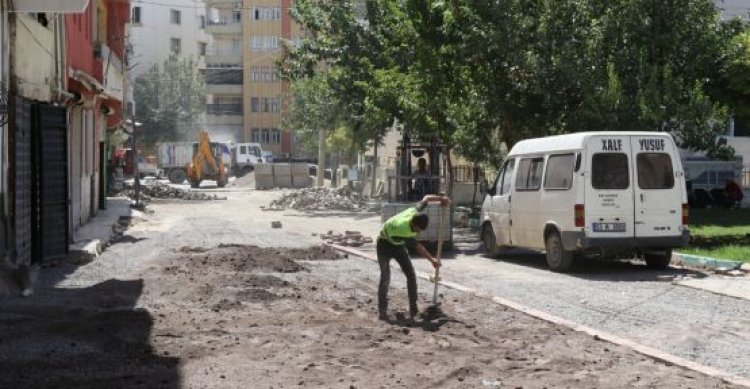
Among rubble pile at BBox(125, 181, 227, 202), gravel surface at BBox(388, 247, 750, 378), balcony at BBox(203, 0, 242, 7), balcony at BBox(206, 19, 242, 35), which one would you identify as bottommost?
gravel surface at BBox(388, 247, 750, 378)

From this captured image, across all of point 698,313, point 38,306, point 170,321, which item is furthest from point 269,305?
point 698,313

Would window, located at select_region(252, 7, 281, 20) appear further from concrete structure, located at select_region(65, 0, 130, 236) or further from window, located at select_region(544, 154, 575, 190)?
window, located at select_region(544, 154, 575, 190)

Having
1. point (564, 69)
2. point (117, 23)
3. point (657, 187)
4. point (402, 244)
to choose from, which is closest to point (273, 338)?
point (402, 244)

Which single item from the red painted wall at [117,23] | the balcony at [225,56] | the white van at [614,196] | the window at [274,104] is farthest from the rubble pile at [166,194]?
the balcony at [225,56]

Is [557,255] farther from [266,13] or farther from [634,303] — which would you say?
[266,13]

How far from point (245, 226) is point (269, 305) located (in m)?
14.7

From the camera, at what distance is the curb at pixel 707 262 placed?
1434 cm

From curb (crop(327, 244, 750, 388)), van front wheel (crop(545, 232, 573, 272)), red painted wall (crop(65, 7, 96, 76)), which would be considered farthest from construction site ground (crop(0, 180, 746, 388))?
red painted wall (crop(65, 7, 96, 76))

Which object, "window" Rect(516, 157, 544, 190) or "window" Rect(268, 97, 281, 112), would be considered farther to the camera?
"window" Rect(268, 97, 281, 112)

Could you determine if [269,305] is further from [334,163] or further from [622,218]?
[334,163]

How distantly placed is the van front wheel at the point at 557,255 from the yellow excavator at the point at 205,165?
38.0 m

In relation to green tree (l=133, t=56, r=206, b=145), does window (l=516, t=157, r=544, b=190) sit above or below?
below

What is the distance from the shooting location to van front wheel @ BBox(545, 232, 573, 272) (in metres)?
14.6

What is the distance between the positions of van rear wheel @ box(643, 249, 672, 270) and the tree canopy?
10.2 ft
